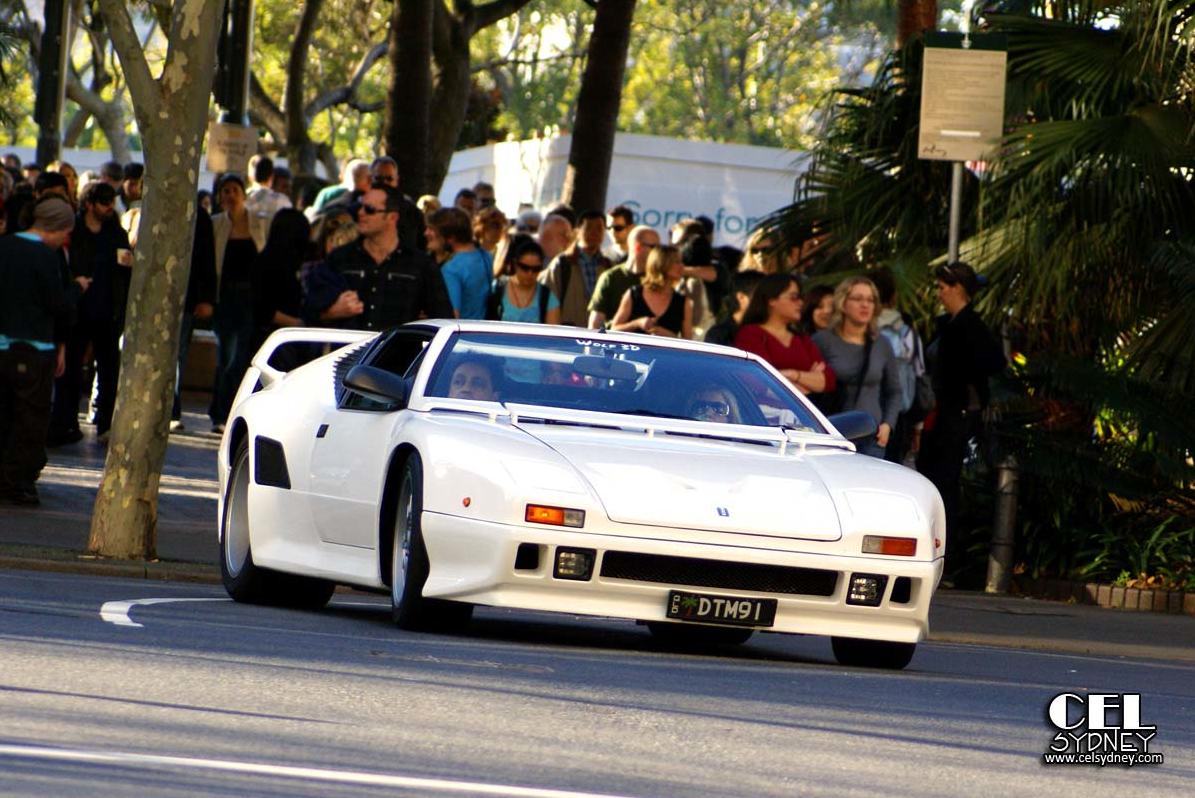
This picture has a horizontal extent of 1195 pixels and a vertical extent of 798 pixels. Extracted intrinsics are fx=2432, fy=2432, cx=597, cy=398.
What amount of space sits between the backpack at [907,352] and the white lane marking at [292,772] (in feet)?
29.9

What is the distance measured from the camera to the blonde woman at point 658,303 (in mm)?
16438

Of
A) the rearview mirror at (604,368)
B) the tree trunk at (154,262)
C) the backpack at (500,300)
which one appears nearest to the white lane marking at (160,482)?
the backpack at (500,300)

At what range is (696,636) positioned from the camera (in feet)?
37.8

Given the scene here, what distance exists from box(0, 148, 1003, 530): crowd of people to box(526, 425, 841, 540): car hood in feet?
14.7

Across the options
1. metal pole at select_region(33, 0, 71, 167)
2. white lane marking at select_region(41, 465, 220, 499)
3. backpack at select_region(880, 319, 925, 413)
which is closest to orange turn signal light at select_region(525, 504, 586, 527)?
backpack at select_region(880, 319, 925, 413)

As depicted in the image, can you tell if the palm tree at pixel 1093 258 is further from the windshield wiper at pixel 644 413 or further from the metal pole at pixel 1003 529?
the windshield wiper at pixel 644 413

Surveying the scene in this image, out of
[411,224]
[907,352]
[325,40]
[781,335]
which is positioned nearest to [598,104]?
[411,224]

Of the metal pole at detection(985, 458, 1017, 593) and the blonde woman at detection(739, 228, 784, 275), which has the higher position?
the blonde woman at detection(739, 228, 784, 275)

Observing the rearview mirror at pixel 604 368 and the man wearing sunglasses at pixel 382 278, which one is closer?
the rearview mirror at pixel 604 368

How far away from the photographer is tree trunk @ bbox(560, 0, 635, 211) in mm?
26531

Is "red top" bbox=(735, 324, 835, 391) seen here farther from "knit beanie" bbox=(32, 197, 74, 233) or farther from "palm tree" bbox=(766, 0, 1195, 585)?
"knit beanie" bbox=(32, 197, 74, 233)

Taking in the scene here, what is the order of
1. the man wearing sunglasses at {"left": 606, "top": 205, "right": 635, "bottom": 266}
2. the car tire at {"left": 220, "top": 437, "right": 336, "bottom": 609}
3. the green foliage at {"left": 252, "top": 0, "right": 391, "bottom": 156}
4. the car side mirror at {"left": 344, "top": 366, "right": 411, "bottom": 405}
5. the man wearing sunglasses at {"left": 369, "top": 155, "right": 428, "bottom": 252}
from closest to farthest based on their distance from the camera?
1. the car side mirror at {"left": 344, "top": 366, "right": 411, "bottom": 405}
2. the car tire at {"left": 220, "top": 437, "right": 336, "bottom": 609}
3. the man wearing sunglasses at {"left": 369, "top": 155, "right": 428, "bottom": 252}
4. the man wearing sunglasses at {"left": 606, "top": 205, "right": 635, "bottom": 266}
5. the green foliage at {"left": 252, "top": 0, "right": 391, "bottom": 156}

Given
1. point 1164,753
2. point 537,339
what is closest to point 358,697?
point 1164,753

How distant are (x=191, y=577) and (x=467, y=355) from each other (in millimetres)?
2803
